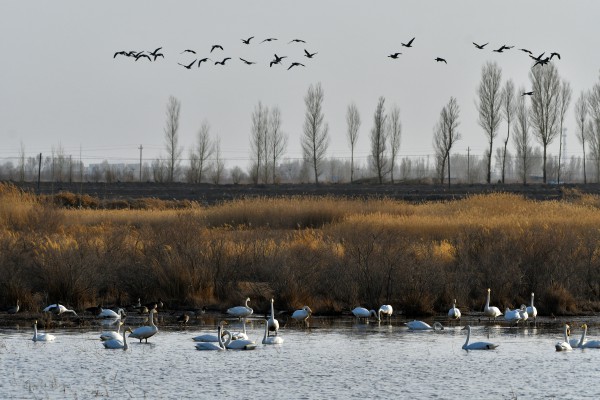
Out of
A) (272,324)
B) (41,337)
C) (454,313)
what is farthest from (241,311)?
(41,337)

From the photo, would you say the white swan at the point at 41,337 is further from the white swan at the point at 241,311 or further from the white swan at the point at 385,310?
the white swan at the point at 385,310

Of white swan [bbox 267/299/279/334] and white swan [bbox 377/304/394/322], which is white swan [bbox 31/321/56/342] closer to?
white swan [bbox 267/299/279/334]

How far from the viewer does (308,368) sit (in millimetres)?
16906

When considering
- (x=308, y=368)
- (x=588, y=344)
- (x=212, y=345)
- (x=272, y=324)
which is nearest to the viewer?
(x=308, y=368)

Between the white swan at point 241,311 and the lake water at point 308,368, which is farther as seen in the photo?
the white swan at point 241,311

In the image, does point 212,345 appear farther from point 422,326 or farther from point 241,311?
point 422,326

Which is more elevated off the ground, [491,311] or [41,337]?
[491,311]

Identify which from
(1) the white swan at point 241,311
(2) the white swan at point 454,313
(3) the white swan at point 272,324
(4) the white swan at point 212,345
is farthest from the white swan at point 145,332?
(2) the white swan at point 454,313

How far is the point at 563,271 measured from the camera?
1048 inches

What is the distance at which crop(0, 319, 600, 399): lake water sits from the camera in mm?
14961

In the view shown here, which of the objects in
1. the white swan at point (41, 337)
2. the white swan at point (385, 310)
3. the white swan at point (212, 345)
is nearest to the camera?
the white swan at point (212, 345)

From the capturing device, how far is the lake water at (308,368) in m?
15.0

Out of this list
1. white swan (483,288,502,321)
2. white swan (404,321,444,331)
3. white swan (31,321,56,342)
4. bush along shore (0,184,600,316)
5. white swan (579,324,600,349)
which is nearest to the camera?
white swan (579,324,600,349)

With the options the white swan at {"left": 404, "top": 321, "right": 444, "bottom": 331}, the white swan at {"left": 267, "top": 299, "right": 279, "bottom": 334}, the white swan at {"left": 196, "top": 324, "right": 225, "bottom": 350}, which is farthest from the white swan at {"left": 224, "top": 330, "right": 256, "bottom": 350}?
the white swan at {"left": 404, "top": 321, "right": 444, "bottom": 331}
